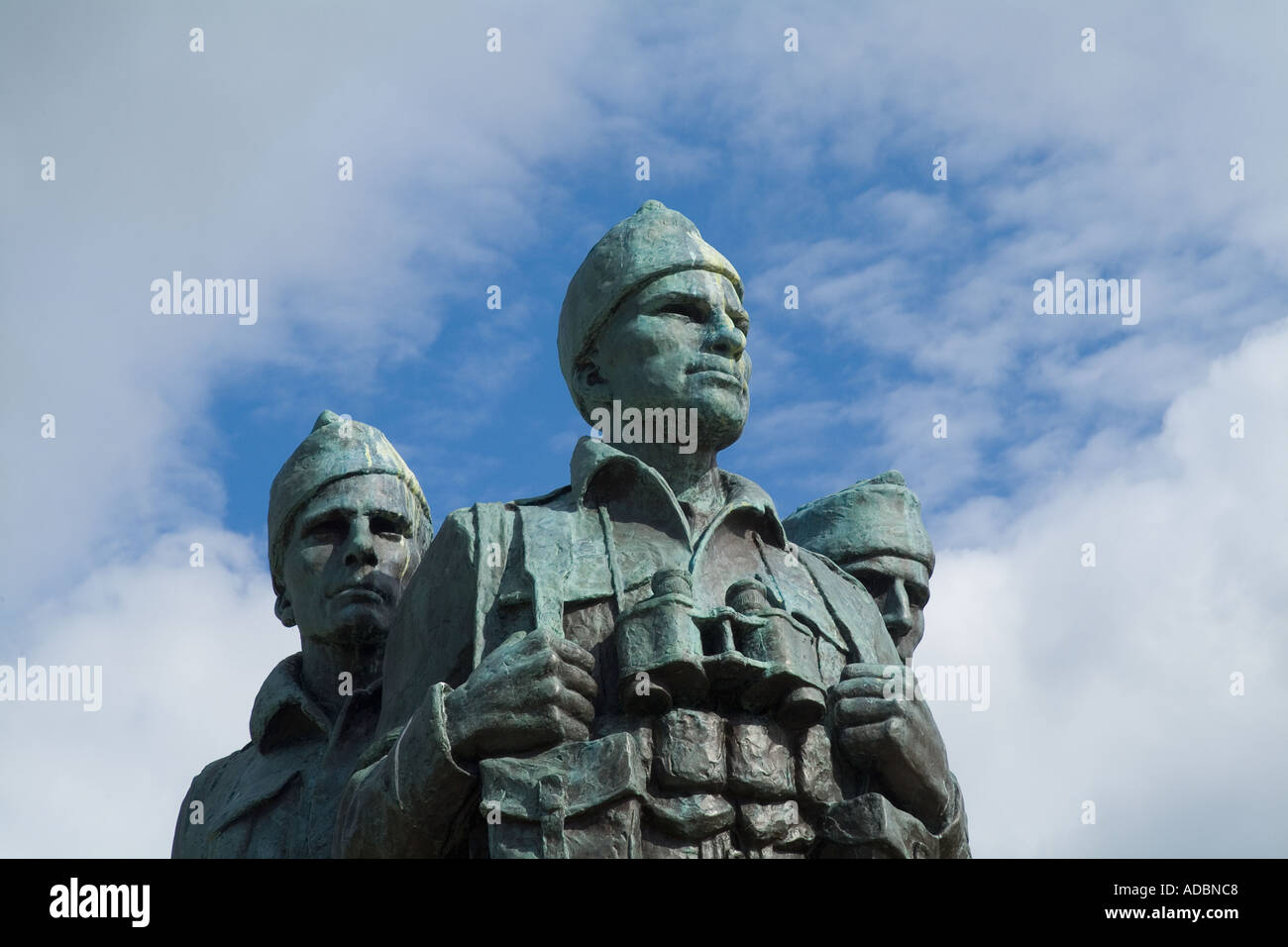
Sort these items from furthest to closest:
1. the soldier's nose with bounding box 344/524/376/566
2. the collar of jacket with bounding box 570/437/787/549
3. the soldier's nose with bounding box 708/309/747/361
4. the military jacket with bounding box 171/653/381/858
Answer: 1. the soldier's nose with bounding box 344/524/376/566
2. the military jacket with bounding box 171/653/381/858
3. the soldier's nose with bounding box 708/309/747/361
4. the collar of jacket with bounding box 570/437/787/549

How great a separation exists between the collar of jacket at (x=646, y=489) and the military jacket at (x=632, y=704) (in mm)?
13

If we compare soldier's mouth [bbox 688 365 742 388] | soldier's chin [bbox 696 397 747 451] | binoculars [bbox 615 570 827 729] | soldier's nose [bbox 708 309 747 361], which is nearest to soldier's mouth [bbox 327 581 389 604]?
soldier's chin [bbox 696 397 747 451]

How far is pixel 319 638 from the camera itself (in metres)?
14.4

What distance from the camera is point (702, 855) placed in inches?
460

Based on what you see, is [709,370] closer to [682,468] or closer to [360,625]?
[682,468]

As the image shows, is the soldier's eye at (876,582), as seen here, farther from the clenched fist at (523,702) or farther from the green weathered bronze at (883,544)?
the clenched fist at (523,702)

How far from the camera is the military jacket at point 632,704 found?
1168cm

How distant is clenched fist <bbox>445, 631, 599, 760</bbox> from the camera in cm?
1172

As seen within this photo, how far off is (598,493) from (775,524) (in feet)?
2.98

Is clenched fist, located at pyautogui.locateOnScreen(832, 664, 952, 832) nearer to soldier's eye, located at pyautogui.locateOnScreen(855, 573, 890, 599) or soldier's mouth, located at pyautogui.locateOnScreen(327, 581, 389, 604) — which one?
soldier's eye, located at pyautogui.locateOnScreen(855, 573, 890, 599)

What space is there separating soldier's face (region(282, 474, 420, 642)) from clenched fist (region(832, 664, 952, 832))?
9.96ft

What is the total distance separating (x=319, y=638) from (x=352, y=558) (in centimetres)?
47

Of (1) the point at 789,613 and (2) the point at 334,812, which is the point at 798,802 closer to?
(1) the point at 789,613

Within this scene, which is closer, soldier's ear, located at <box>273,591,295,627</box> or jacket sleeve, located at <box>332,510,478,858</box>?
jacket sleeve, located at <box>332,510,478,858</box>
